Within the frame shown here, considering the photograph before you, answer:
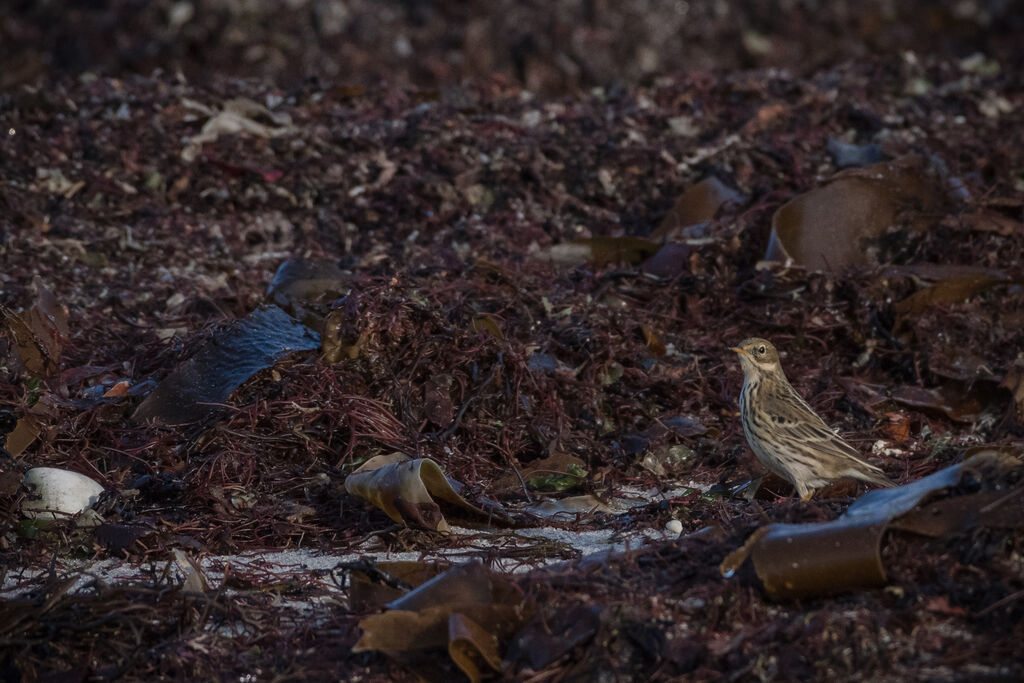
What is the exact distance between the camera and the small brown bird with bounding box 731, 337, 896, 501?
3898 millimetres

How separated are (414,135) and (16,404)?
3.51m

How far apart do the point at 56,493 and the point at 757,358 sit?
2.56 m

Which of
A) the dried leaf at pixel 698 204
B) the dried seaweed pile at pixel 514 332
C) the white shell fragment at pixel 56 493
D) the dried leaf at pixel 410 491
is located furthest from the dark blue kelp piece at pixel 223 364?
the dried leaf at pixel 698 204

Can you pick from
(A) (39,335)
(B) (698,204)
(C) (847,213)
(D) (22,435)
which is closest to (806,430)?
(C) (847,213)

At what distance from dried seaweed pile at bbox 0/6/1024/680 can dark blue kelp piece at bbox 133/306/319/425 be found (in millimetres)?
26

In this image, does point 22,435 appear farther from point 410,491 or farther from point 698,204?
point 698,204

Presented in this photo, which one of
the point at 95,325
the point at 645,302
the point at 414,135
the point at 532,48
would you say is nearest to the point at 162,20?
the point at 532,48

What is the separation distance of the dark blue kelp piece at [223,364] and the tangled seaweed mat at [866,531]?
238 centimetres

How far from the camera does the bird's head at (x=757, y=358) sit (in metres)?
4.41

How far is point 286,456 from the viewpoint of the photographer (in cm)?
431

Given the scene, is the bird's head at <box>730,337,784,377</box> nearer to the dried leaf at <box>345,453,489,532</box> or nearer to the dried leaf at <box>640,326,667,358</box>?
the dried leaf at <box>640,326,667,358</box>

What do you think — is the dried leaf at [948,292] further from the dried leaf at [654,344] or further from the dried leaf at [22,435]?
the dried leaf at [22,435]

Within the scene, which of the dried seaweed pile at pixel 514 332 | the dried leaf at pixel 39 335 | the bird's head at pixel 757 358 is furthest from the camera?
the dried leaf at pixel 39 335

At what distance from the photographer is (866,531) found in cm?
285
